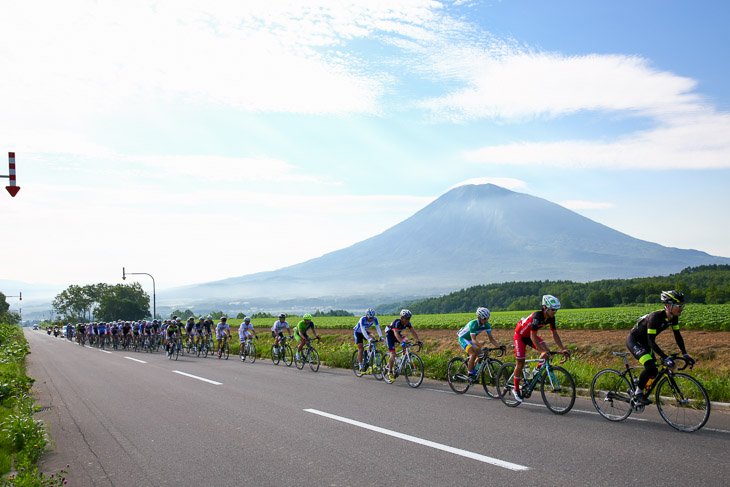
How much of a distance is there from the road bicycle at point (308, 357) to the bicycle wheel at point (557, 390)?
363 inches

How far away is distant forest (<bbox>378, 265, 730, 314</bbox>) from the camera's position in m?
55.3

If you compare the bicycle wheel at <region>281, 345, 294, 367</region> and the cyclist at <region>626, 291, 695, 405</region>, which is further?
the bicycle wheel at <region>281, 345, 294, 367</region>

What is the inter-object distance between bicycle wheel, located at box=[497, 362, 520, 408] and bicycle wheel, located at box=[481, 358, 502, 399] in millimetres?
422

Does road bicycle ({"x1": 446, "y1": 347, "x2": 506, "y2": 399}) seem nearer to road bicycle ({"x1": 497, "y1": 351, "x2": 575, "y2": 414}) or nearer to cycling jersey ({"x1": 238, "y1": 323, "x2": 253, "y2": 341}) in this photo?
road bicycle ({"x1": 497, "y1": 351, "x2": 575, "y2": 414})

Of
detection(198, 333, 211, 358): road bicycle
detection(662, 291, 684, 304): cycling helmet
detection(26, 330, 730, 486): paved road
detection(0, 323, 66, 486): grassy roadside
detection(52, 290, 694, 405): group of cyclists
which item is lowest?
detection(198, 333, 211, 358): road bicycle

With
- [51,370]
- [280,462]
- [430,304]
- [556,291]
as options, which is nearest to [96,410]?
[280,462]

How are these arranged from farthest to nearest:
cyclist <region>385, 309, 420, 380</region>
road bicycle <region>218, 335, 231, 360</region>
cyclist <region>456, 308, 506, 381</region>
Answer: road bicycle <region>218, 335, 231, 360</region> → cyclist <region>385, 309, 420, 380</region> → cyclist <region>456, 308, 506, 381</region>

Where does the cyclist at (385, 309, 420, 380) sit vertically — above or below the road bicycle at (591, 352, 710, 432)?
above

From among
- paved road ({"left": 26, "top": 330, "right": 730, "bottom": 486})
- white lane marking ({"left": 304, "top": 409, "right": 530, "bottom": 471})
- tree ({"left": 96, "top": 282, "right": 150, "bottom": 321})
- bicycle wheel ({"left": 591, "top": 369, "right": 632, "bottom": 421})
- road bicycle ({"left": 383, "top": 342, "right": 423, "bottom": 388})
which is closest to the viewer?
paved road ({"left": 26, "top": 330, "right": 730, "bottom": 486})

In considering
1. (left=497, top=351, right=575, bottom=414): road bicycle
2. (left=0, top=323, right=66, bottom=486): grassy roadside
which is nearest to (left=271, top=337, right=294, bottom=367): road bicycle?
(left=0, top=323, right=66, bottom=486): grassy roadside

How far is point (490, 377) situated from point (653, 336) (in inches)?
151

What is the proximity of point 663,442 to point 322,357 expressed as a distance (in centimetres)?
1389

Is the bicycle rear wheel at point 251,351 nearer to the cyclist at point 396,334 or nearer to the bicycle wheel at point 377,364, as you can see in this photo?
the bicycle wheel at point 377,364

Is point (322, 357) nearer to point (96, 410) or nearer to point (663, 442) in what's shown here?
point (96, 410)
